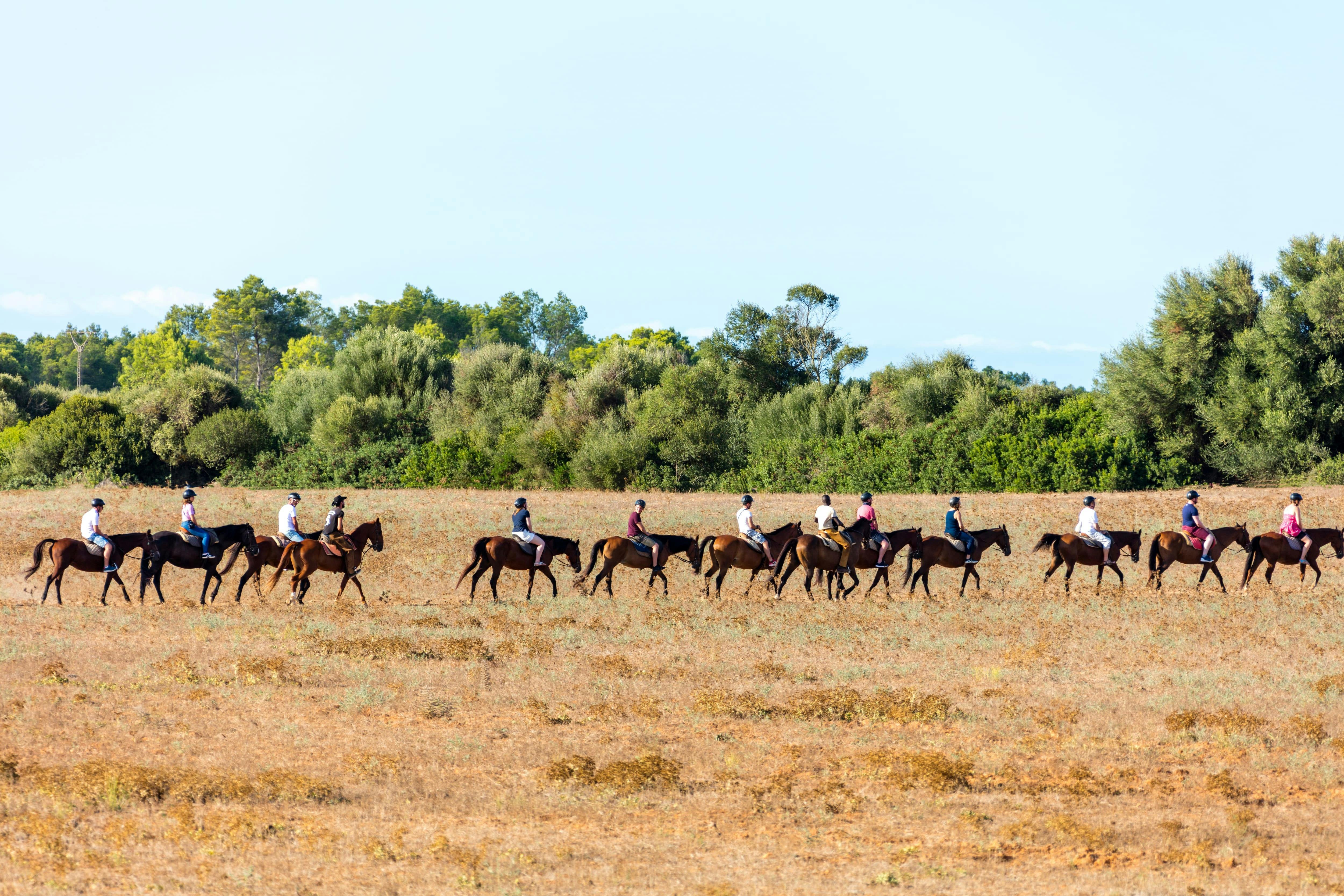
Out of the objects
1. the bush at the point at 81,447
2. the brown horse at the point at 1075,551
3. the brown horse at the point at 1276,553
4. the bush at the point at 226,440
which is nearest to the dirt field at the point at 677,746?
the brown horse at the point at 1075,551

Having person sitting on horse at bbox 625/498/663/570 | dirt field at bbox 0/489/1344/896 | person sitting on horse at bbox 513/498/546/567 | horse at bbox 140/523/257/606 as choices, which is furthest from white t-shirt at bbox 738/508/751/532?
horse at bbox 140/523/257/606

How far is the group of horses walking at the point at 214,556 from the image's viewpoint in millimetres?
22562

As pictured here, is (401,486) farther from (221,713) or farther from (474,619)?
(221,713)

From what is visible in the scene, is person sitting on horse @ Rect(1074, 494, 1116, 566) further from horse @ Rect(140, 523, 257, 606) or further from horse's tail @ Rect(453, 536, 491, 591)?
horse @ Rect(140, 523, 257, 606)

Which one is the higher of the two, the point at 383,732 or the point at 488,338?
the point at 488,338

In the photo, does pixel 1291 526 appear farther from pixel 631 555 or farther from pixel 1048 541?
pixel 631 555

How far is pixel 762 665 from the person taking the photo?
15.9 meters

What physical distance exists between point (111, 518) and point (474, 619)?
64.8ft

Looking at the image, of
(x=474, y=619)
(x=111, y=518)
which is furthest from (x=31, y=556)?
(x=474, y=619)

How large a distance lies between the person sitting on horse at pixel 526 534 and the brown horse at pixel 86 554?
23.0 ft

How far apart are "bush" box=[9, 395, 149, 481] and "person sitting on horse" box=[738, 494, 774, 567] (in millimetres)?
38337

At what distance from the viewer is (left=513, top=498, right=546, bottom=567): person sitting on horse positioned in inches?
930

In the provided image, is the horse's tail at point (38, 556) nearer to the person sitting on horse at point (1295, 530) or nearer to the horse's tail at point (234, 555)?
the horse's tail at point (234, 555)

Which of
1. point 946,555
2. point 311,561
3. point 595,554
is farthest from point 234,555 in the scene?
point 946,555
